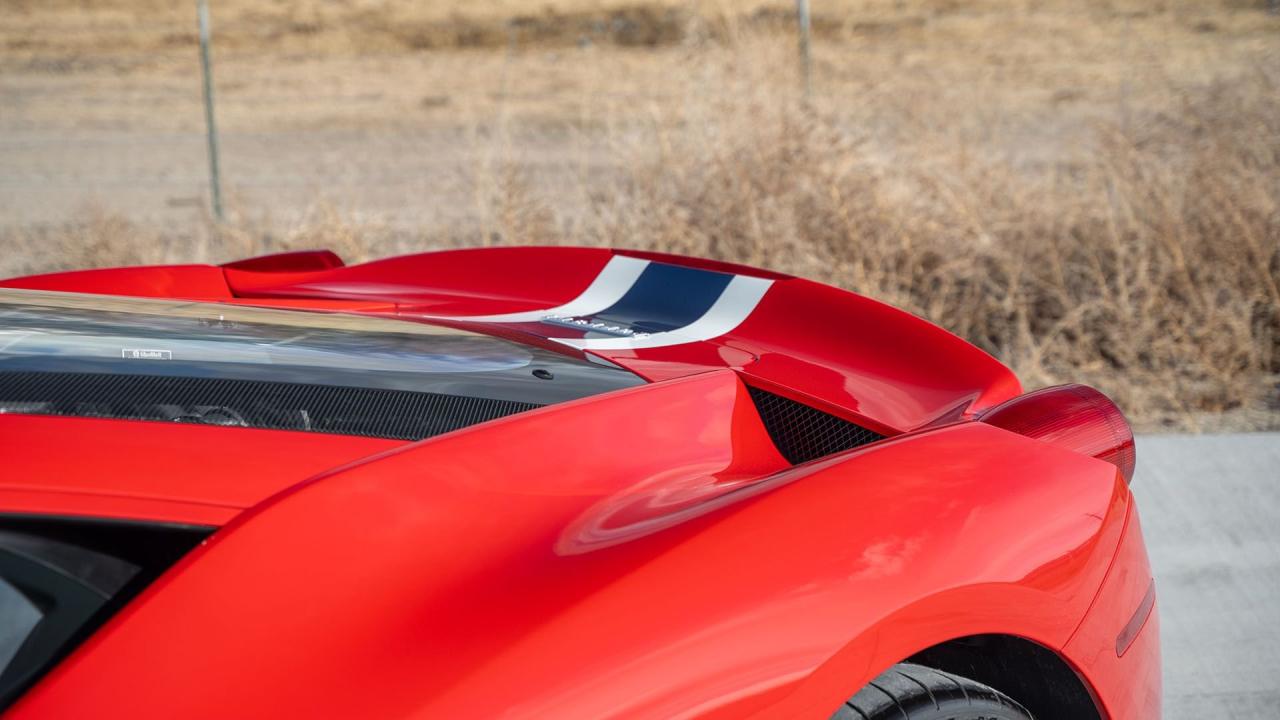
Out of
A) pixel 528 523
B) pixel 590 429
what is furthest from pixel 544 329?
pixel 528 523

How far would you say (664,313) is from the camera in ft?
7.38

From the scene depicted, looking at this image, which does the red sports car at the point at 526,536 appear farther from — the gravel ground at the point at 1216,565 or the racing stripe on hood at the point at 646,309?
the gravel ground at the point at 1216,565

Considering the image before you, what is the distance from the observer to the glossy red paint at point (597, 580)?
109cm

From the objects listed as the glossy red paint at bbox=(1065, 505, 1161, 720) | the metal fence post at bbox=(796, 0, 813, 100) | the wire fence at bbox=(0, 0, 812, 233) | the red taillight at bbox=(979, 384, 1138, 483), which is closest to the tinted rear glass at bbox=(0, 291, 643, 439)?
the red taillight at bbox=(979, 384, 1138, 483)

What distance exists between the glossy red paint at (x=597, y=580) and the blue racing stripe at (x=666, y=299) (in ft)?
2.28

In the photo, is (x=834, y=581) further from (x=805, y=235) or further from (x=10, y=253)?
(x=10, y=253)

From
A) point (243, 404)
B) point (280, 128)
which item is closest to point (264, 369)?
point (243, 404)

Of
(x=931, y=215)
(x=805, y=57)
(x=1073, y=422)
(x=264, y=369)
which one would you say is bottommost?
(x=931, y=215)

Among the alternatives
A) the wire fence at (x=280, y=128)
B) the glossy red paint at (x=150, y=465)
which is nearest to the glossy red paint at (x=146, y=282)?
the glossy red paint at (x=150, y=465)

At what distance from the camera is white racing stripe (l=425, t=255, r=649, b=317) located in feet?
7.42

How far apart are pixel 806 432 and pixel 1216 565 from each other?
70.4 inches

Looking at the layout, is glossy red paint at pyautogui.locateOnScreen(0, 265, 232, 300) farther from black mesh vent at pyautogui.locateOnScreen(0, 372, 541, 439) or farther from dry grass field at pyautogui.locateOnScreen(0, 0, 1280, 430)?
dry grass field at pyautogui.locateOnScreen(0, 0, 1280, 430)

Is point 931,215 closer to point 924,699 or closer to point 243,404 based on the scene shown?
point 924,699

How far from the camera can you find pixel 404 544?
1.24 meters
